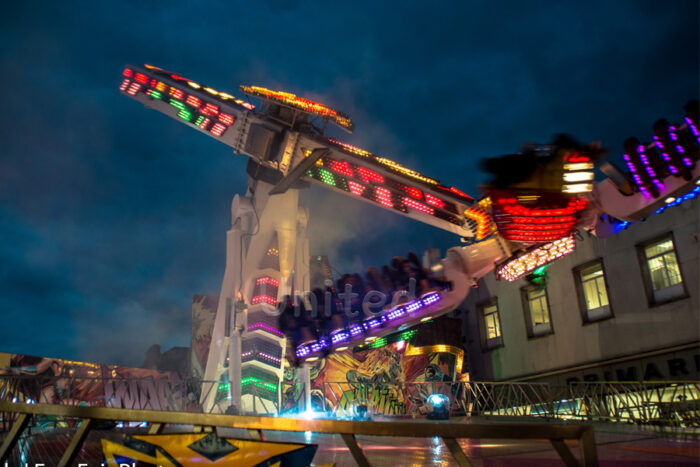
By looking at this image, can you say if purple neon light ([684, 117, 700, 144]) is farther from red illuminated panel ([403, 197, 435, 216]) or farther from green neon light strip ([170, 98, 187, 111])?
green neon light strip ([170, 98, 187, 111])

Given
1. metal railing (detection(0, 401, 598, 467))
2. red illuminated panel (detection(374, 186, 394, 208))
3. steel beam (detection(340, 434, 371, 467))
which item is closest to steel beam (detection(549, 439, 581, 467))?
metal railing (detection(0, 401, 598, 467))

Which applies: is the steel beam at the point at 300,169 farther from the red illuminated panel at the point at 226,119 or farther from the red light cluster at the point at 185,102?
the red light cluster at the point at 185,102

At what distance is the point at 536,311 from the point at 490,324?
12.8ft

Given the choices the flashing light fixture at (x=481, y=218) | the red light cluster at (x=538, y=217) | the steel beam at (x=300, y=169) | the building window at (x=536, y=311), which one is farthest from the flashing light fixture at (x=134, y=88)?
the building window at (x=536, y=311)

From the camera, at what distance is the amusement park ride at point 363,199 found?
8992 millimetres

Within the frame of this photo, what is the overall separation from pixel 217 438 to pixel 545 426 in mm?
2175

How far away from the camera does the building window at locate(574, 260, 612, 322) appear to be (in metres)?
22.2

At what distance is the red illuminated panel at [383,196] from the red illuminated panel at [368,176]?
0.25 meters

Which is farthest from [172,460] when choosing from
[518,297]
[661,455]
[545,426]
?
[518,297]

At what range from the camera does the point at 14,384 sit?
53.9 feet

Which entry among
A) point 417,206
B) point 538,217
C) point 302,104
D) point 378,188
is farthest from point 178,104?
point 538,217

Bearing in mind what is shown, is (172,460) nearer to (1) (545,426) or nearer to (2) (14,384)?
(1) (545,426)

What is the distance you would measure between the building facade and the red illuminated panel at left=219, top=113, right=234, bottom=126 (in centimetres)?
1302

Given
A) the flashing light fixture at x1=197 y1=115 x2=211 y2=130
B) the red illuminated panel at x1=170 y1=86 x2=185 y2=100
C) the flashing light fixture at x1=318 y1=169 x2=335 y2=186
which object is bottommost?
the flashing light fixture at x1=318 y1=169 x2=335 y2=186
